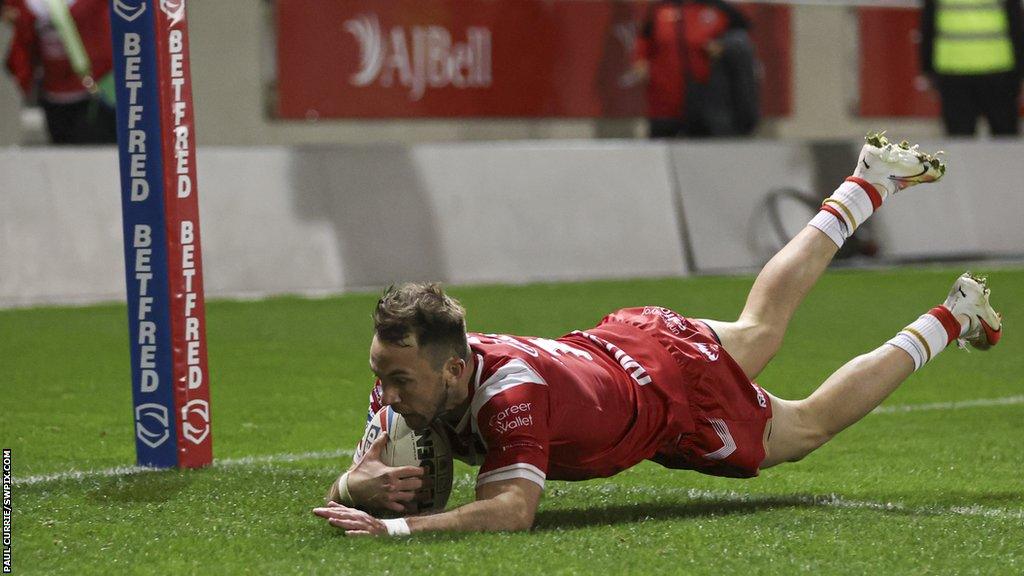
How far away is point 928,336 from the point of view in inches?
281

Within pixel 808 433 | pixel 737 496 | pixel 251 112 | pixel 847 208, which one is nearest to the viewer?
pixel 737 496

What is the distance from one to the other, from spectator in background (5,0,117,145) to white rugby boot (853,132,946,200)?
935 centimetres

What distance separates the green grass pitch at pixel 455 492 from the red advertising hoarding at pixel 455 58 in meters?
7.62

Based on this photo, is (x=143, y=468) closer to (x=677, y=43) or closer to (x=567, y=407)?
(x=567, y=407)

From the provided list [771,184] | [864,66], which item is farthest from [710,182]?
[864,66]

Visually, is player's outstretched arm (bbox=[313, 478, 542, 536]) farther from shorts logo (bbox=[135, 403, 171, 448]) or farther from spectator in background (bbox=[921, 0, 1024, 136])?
spectator in background (bbox=[921, 0, 1024, 136])

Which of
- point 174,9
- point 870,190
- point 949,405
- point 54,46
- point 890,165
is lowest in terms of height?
point 949,405

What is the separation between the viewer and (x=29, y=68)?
15.8 metres

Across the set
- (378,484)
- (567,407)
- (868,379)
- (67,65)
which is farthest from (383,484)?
(67,65)

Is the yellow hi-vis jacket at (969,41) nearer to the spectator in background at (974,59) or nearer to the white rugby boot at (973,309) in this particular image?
the spectator in background at (974,59)

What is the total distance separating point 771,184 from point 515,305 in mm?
4094

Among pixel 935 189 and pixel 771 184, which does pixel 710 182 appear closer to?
pixel 771 184

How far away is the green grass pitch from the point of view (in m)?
5.33

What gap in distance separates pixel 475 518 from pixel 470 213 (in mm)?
9576
